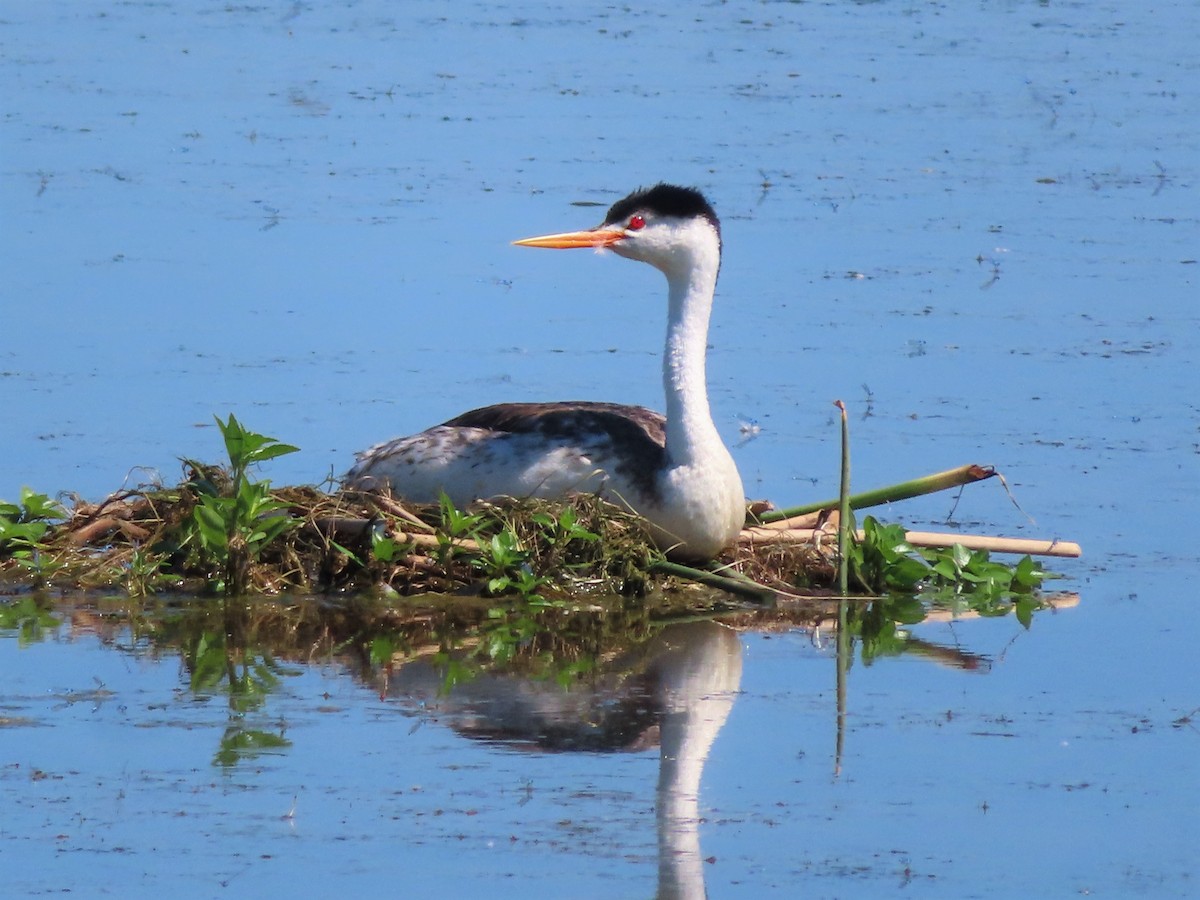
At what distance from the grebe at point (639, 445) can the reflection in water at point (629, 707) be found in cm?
99

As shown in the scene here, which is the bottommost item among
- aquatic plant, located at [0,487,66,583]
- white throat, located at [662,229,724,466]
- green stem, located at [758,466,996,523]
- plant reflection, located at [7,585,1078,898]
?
plant reflection, located at [7,585,1078,898]

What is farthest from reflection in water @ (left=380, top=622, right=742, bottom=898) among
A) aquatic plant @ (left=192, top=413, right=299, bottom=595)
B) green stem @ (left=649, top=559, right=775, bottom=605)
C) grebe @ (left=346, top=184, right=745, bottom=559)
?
aquatic plant @ (left=192, top=413, right=299, bottom=595)

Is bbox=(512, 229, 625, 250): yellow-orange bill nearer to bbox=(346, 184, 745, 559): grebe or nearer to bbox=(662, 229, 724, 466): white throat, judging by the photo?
bbox=(346, 184, 745, 559): grebe

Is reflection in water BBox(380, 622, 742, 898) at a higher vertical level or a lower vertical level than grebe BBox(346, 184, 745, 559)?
lower

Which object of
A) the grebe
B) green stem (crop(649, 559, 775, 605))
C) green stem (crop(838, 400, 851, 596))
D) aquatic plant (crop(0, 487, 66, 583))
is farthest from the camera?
the grebe

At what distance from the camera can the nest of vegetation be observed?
9.62m

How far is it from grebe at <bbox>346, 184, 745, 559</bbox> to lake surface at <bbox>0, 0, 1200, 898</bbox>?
908mm

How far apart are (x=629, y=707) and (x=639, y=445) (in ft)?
7.17

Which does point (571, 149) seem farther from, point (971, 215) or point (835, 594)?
point (835, 594)

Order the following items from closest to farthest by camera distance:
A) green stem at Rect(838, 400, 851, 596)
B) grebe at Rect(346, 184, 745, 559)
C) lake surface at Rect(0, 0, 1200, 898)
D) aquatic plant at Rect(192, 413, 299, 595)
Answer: lake surface at Rect(0, 0, 1200, 898), aquatic plant at Rect(192, 413, 299, 595), green stem at Rect(838, 400, 851, 596), grebe at Rect(346, 184, 745, 559)

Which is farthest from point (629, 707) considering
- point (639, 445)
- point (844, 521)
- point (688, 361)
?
point (688, 361)

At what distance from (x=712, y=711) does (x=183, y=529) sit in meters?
2.66

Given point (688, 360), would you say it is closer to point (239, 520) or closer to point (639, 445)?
point (639, 445)

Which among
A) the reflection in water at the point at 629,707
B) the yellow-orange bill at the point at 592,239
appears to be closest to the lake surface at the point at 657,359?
the reflection in water at the point at 629,707
